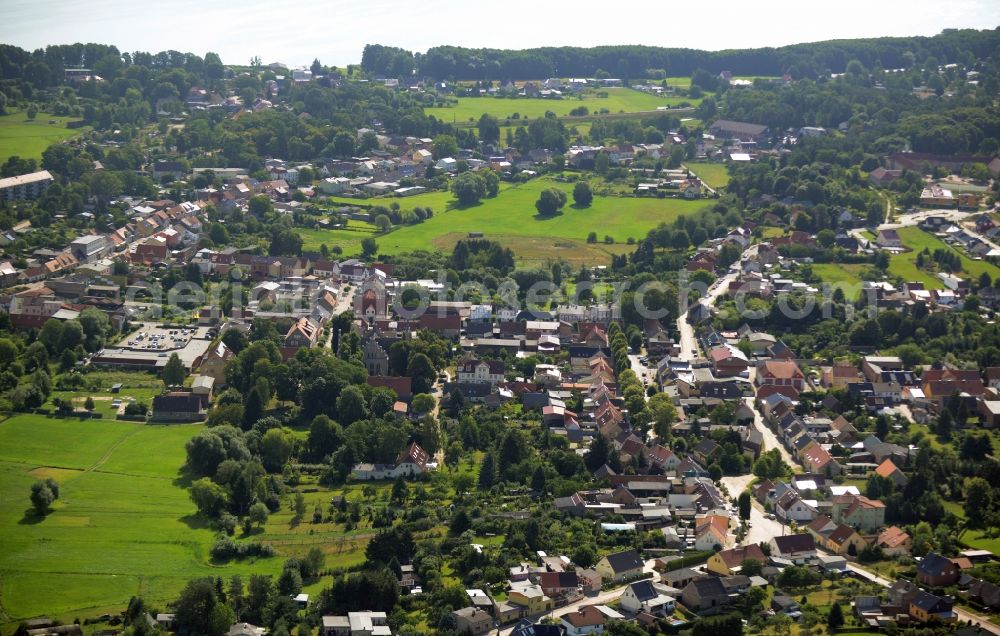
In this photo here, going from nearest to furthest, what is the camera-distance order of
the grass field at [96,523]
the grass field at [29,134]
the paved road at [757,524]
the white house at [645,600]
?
1. the white house at [645,600]
2. the grass field at [96,523]
3. the paved road at [757,524]
4. the grass field at [29,134]

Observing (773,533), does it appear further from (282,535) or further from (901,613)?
(282,535)

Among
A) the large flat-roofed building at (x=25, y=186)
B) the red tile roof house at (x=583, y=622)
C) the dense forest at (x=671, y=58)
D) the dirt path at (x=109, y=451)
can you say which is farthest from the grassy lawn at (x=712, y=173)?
the red tile roof house at (x=583, y=622)

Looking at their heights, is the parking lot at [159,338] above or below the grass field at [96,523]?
above

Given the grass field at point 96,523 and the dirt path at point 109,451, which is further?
the dirt path at point 109,451

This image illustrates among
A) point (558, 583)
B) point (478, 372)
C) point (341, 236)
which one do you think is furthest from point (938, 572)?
point (341, 236)

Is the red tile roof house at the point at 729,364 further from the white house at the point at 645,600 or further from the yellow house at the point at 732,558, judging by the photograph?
the white house at the point at 645,600

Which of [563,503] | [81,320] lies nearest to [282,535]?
[563,503]
